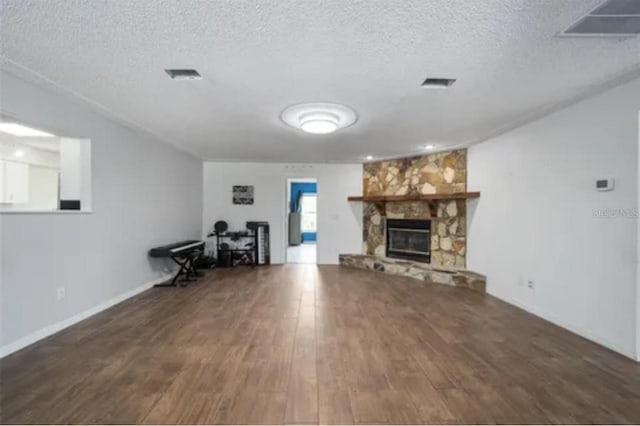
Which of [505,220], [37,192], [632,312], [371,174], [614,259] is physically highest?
[371,174]

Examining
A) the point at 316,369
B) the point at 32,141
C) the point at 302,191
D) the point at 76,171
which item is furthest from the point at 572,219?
the point at 302,191

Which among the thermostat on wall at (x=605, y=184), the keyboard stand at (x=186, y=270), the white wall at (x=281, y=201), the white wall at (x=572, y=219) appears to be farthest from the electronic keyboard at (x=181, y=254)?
the thermostat on wall at (x=605, y=184)

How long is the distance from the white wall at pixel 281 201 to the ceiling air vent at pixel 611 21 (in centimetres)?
480

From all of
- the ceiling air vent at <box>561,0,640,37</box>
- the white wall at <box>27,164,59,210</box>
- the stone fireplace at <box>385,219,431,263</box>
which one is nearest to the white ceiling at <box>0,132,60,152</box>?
the white wall at <box>27,164,59,210</box>

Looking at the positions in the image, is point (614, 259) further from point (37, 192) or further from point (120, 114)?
point (37, 192)

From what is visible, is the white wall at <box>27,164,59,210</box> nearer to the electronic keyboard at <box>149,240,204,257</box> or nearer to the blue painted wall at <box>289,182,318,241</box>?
the electronic keyboard at <box>149,240,204,257</box>

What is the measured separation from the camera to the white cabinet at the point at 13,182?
473 centimetres

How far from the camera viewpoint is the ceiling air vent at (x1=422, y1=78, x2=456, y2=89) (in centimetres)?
248

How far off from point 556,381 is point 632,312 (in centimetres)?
106

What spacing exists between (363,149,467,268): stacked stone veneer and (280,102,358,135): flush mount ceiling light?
250cm

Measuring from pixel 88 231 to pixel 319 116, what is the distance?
2909mm

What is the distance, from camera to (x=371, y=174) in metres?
6.43

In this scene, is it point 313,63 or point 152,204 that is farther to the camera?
point 152,204

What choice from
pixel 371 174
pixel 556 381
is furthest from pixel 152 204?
pixel 556 381
